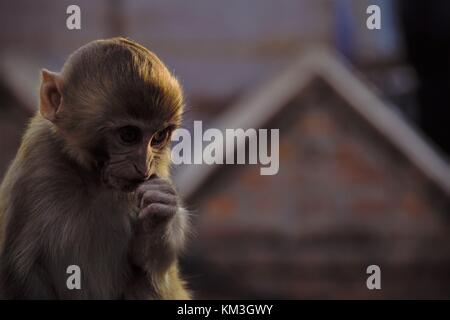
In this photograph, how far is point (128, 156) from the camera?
2.42 meters

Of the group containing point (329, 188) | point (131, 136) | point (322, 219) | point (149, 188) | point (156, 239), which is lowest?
point (156, 239)

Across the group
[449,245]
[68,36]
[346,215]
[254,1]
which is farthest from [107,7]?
[449,245]

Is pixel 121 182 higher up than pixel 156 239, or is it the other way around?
pixel 121 182

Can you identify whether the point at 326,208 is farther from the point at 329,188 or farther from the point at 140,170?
the point at 140,170

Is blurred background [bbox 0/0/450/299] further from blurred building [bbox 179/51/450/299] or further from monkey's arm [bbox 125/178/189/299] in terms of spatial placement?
monkey's arm [bbox 125/178/189/299]

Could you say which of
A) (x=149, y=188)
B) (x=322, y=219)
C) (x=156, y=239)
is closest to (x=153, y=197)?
(x=149, y=188)

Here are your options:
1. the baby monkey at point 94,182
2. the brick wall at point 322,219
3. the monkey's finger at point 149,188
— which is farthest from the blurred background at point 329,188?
the monkey's finger at point 149,188

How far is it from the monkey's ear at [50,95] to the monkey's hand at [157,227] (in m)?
0.32

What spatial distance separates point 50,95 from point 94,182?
26cm

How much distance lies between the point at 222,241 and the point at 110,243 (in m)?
2.05

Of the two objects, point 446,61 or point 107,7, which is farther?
point 107,7

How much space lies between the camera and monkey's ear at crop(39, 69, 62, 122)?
250 centimetres

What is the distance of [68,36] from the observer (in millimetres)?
4934

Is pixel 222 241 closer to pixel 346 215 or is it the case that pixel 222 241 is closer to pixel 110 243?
pixel 346 215
